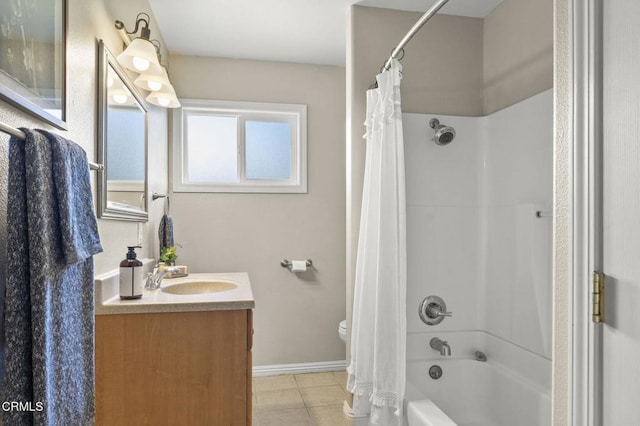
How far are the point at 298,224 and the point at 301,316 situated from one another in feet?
2.44

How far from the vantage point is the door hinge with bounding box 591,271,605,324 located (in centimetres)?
75

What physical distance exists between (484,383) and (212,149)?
2.55 metres

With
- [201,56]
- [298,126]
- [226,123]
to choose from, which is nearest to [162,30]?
[201,56]

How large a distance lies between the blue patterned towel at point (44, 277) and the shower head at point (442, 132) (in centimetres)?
196

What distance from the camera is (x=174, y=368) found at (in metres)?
1.55

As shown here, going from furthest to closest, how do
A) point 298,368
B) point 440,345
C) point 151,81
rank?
point 298,368, point 440,345, point 151,81

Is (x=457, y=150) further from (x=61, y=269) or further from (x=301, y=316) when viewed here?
(x=61, y=269)

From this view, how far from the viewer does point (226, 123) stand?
3252 millimetres

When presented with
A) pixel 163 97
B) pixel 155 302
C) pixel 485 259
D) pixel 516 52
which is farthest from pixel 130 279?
pixel 516 52

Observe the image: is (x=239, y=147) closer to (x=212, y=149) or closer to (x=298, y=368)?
(x=212, y=149)

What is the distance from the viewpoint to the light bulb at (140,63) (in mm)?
1876
